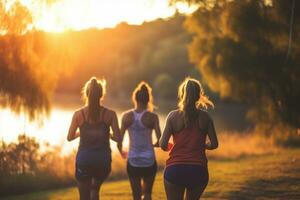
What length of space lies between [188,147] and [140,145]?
192cm

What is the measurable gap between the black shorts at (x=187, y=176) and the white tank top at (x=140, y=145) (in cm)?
186

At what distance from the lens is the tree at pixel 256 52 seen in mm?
18109

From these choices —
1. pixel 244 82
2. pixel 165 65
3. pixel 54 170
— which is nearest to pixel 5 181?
pixel 54 170

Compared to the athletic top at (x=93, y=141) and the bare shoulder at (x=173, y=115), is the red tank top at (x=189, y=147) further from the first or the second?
the athletic top at (x=93, y=141)

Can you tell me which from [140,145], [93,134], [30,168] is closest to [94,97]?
[93,134]

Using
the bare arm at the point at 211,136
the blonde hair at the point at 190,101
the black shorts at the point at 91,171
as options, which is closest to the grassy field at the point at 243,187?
the black shorts at the point at 91,171

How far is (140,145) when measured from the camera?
22.2 ft

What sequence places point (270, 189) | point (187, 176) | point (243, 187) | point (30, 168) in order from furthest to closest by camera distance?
point (30, 168)
point (243, 187)
point (270, 189)
point (187, 176)

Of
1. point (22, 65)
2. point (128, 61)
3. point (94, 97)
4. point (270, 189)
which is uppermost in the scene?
point (128, 61)

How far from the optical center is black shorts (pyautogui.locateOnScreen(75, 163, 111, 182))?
19.9 ft

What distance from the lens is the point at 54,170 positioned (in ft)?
52.4

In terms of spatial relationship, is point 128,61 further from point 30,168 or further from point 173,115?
point 173,115

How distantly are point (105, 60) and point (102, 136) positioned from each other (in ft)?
279

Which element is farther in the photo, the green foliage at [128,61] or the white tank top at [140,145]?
the green foliage at [128,61]
